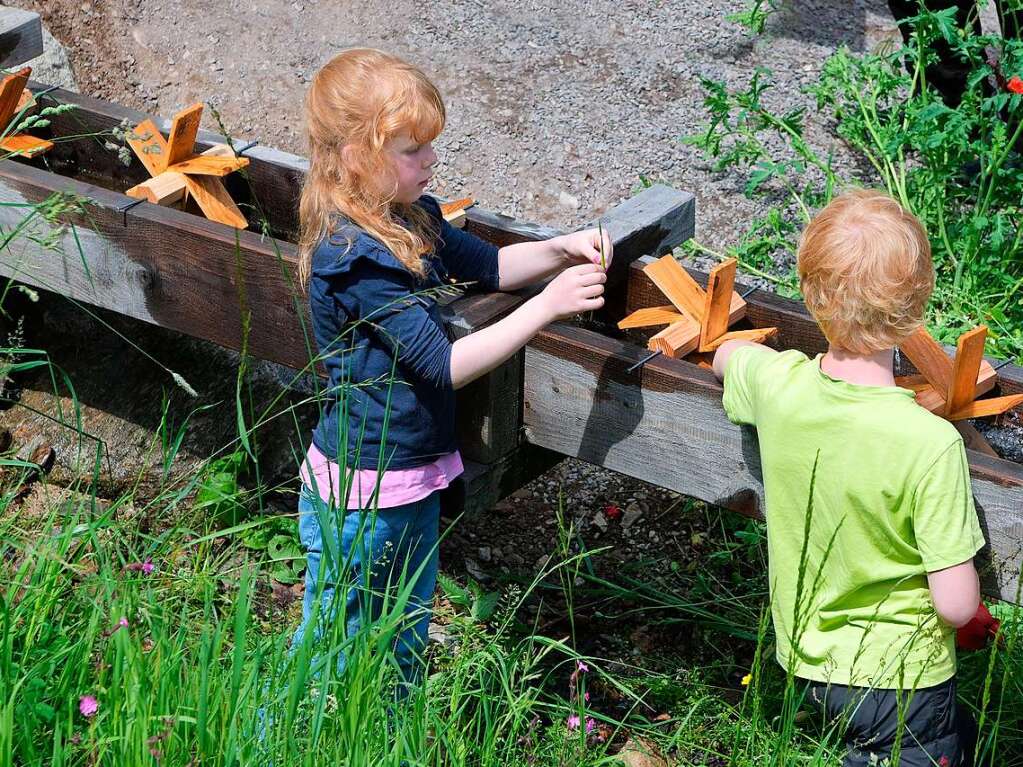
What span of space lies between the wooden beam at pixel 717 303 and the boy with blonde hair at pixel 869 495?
436 millimetres

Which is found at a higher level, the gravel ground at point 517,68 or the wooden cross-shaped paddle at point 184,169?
the wooden cross-shaped paddle at point 184,169

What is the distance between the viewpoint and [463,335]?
8.36 feet

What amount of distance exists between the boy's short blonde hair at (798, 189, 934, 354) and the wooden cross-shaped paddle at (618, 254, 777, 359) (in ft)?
1.86

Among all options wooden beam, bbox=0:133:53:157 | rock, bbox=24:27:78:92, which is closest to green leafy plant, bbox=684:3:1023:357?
wooden beam, bbox=0:133:53:157

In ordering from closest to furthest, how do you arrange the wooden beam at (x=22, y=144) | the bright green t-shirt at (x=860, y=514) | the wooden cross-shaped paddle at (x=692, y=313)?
1. the bright green t-shirt at (x=860, y=514)
2. the wooden cross-shaped paddle at (x=692, y=313)
3. the wooden beam at (x=22, y=144)

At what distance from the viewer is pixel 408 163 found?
239 cm

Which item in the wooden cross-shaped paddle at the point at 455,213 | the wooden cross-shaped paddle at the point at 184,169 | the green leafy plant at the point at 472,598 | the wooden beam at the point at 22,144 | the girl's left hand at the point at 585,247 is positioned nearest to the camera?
the girl's left hand at the point at 585,247

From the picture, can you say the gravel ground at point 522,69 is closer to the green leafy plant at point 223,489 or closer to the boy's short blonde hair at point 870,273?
the green leafy plant at point 223,489

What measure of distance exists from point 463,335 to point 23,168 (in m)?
1.43

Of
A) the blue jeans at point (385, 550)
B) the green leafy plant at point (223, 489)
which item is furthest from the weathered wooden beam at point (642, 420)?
the green leafy plant at point (223, 489)

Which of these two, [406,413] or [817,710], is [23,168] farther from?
[817,710]

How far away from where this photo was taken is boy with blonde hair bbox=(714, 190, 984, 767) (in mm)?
2021

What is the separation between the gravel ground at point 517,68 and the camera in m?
5.35

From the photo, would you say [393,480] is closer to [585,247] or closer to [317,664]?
[317,664]
